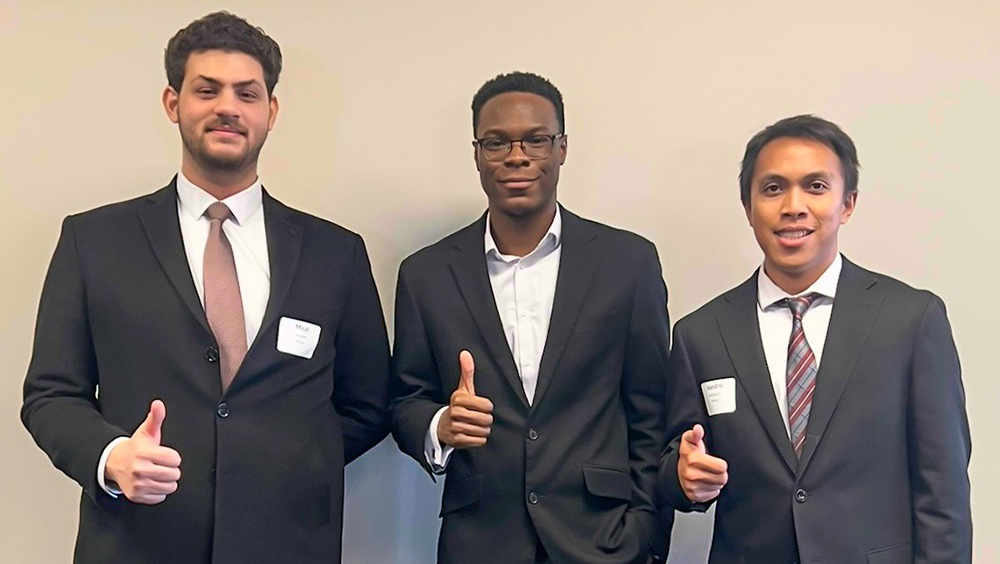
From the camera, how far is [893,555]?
183 cm

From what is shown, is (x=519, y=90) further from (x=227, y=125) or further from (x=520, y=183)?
(x=227, y=125)

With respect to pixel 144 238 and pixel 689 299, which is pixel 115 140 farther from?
pixel 689 299

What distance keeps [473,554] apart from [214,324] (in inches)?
29.9

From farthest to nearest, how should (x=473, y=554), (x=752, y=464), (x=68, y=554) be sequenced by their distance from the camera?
(x=68, y=554), (x=473, y=554), (x=752, y=464)

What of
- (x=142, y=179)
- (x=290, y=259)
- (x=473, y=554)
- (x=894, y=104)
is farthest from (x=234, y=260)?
(x=894, y=104)

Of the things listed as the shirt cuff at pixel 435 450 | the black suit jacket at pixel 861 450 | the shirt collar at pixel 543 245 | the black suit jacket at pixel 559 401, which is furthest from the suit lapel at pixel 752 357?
the shirt cuff at pixel 435 450

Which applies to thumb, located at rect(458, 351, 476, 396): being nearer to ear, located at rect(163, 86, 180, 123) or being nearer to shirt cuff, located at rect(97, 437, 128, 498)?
shirt cuff, located at rect(97, 437, 128, 498)

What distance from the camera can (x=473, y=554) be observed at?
207 cm

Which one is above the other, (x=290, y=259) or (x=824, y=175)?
(x=824, y=175)

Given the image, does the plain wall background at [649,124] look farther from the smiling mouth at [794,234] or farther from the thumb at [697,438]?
the thumb at [697,438]

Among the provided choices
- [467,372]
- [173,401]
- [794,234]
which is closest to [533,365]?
[467,372]

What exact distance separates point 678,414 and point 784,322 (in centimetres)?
30

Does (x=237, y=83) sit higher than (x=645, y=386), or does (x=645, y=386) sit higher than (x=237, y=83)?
(x=237, y=83)

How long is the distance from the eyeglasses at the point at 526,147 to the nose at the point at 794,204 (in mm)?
547
